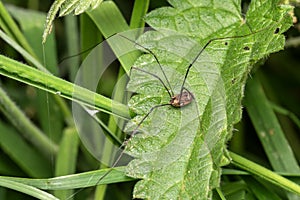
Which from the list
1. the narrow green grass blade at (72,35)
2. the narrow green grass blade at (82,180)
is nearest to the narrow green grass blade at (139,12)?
the narrow green grass blade at (82,180)

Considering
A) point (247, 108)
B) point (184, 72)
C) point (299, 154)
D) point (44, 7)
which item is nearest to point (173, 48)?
point (184, 72)

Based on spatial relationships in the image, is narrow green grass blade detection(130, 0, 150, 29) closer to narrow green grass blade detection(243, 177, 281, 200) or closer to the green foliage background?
the green foliage background

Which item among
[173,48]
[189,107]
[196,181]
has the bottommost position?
[196,181]

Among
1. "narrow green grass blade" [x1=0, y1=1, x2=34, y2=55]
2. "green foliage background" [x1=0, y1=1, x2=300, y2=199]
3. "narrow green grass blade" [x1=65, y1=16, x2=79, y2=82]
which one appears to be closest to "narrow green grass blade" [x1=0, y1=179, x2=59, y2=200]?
"green foliage background" [x1=0, y1=1, x2=300, y2=199]

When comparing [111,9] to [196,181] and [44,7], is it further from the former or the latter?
[44,7]

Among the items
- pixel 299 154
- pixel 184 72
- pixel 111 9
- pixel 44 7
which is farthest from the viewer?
pixel 44 7

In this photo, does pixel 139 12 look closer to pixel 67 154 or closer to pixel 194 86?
pixel 194 86
